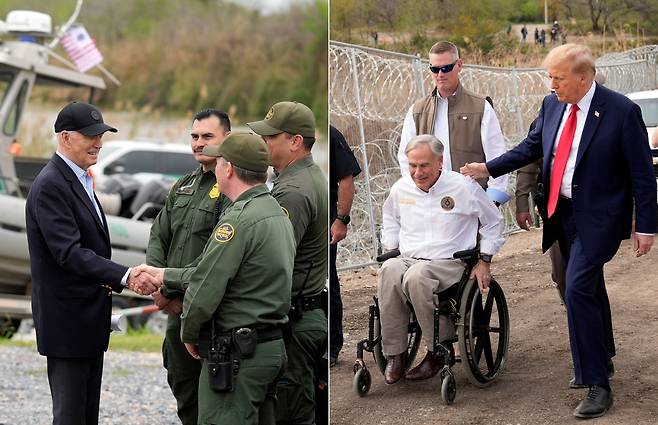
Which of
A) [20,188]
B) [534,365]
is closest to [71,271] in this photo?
[534,365]

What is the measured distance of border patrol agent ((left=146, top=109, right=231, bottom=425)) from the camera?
4383 millimetres

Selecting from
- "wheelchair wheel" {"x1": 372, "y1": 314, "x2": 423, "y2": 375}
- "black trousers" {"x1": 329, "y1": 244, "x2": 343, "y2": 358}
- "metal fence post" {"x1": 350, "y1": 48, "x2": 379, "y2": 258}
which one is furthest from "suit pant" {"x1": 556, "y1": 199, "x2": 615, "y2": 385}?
"black trousers" {"x1": 329, "y1": 244, "x2": 343, "y2": 358}

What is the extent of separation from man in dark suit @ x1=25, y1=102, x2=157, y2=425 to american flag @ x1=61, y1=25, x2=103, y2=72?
33.3 ft

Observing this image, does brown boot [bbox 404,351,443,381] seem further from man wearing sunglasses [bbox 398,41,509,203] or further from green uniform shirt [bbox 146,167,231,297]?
green uniform shirt [bbox 146,167,231,297]

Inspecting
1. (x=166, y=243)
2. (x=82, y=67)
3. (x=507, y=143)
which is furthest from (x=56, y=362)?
(x=82, y=67)

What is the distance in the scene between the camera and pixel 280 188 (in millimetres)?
4270

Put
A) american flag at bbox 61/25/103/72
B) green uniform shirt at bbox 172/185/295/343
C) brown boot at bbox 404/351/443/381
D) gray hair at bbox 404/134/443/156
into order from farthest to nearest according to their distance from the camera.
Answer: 1. american flag at bbox 61/25/103/72
2. brown boot at bbox 404/351/443/381
3. gray hair at bbox 404/134/443/156
4. green uniform shirt at bbox 172/185/295/343

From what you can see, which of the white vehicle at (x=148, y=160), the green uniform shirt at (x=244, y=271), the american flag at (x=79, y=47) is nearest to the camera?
the green uniform shirt at (x=244, y=271)

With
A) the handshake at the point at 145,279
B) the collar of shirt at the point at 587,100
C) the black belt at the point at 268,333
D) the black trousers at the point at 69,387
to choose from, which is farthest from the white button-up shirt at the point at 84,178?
the collar of shirt at the point at 587,100

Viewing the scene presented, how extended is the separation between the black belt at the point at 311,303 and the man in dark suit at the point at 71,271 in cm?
56

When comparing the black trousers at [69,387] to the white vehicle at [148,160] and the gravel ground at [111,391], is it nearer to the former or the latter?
the gravel ground at [111,391]

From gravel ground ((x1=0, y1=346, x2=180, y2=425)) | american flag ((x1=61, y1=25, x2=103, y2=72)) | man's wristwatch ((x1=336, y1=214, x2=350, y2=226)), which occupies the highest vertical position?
american flag ((x1=61, y1=25, x2=103, y2=72))

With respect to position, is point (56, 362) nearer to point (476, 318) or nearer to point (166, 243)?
point (166, 243)

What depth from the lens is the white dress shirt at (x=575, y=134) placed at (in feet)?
12.6
